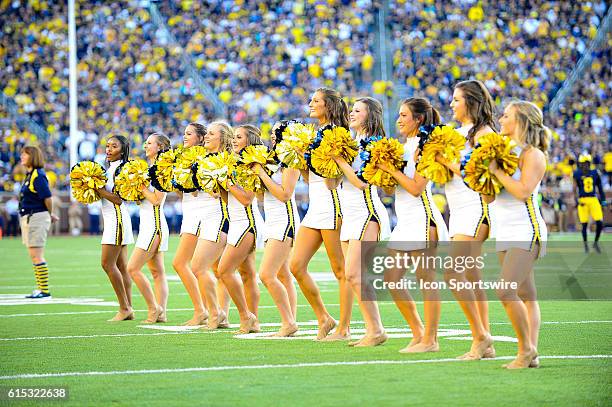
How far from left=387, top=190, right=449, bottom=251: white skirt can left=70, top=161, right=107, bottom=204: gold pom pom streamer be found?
13.4 ft

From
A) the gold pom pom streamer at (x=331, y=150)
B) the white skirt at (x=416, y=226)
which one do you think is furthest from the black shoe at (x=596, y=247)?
the white skirt at (x=416, y=226)

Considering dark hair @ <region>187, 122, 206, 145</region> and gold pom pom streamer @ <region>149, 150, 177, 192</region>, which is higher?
dark hair @ <region>187, 122, 206, 145</region>

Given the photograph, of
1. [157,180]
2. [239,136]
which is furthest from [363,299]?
[157,180]

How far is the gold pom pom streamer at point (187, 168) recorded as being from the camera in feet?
30.8

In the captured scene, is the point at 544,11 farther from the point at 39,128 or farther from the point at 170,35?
the point at 39,128

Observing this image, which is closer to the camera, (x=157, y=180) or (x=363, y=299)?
(x=363, y=299)

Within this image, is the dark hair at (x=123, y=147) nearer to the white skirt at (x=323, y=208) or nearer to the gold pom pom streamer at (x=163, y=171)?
the gold pom pom streamer at (x=163, y=171)

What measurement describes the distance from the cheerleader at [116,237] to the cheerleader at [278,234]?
207 centimetres

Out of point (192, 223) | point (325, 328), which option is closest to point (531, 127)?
point (325, 328)

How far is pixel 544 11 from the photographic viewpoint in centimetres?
3325

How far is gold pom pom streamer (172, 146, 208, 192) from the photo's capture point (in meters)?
9.40

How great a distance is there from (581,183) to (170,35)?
1572 cm

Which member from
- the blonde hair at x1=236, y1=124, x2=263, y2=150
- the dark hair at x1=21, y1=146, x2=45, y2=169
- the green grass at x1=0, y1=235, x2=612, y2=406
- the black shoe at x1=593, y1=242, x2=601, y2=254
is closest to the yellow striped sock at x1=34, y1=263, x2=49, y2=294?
the dark hair at x1=21, y1=146, x2=45, y2=169

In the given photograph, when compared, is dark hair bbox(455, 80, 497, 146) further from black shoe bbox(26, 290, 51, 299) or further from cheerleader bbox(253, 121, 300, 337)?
black shoe bbox(26, 290, 51, 299)
